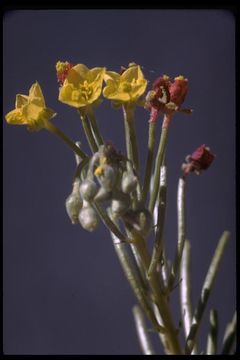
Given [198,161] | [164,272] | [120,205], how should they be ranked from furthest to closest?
[198,161], [164,272], [120,205]

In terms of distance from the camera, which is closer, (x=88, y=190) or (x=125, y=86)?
(x=88, y=190)

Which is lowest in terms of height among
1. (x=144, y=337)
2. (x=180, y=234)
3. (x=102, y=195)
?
(x=144, y=337)

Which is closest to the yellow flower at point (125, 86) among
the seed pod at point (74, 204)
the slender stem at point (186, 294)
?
the seed pod at point (74, 204)

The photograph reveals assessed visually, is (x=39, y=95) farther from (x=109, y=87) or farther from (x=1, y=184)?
(x=1, y=184)

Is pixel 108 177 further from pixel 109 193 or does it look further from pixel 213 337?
pixel 213 337

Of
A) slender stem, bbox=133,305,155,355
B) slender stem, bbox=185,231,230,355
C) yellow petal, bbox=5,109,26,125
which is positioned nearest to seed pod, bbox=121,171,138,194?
yellow petal, bbox=5,109,26,125

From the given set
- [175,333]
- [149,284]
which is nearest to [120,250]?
[149,284]

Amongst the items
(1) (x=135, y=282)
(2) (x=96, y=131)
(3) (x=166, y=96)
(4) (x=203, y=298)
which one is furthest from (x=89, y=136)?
(4) (x=203, y=298)
